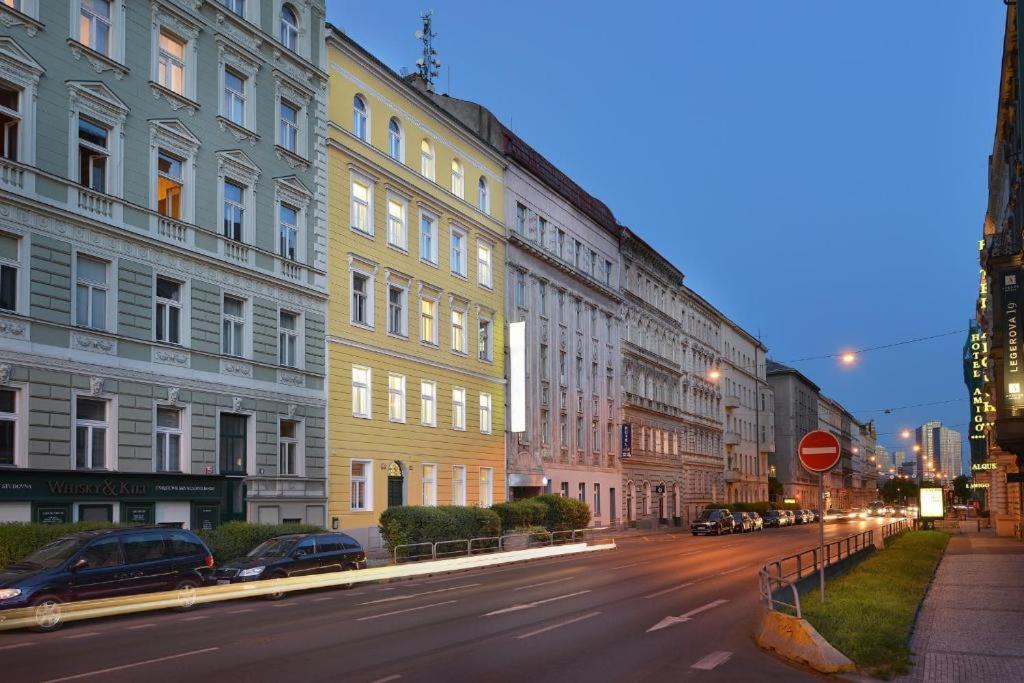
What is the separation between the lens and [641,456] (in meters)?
70.8

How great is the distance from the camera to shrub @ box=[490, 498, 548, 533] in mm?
42781

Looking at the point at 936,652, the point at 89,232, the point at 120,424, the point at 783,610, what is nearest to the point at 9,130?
the point at 89,232

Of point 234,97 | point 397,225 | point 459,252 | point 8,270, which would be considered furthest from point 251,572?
point 459,252

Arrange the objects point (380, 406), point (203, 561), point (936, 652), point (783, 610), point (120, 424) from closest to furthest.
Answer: point (936, 652), point (783, 610), point (203, 561), point (120, 424), point (380, 406)

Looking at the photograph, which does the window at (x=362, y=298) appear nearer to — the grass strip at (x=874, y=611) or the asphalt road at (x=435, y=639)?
the asphalt road at (x=435, y=639)

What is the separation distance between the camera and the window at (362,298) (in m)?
39.2

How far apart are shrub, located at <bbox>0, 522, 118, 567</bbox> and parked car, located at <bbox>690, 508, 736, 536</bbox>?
1715 inches

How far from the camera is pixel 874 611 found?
1722cm

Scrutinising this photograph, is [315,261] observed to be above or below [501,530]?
above

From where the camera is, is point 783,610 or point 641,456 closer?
point 783,610

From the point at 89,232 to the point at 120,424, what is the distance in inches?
197

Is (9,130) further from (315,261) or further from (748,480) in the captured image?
(748,480)

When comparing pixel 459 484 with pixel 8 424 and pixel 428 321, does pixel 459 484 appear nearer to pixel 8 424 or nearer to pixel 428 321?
pixel 428 321

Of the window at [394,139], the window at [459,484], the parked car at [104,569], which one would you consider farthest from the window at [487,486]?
the parked car at [104,569]
